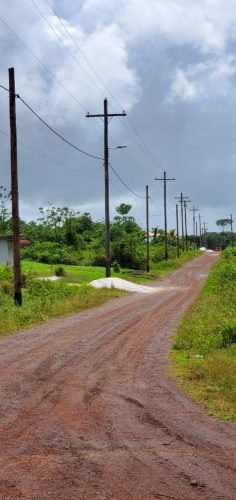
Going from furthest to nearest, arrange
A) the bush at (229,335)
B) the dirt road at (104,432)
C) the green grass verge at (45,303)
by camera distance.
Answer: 1. the green grass verge at (45,303)
2. the bush at (229,335)
3. the dirt road at (104,432)

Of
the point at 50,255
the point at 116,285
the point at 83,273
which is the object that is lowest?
the point at 116,285

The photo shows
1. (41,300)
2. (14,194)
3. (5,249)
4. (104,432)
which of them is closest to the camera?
(104,432)

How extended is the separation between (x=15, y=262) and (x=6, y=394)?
1438 centimetres

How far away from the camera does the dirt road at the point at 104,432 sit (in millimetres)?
5492

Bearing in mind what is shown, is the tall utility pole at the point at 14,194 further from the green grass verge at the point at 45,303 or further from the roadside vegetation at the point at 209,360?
the roadside vegetation at the point at 209,360

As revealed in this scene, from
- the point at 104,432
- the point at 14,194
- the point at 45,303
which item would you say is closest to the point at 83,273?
the point at 45,303

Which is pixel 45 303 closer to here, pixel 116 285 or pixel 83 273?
pixel 116 285

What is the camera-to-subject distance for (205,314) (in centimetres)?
2050

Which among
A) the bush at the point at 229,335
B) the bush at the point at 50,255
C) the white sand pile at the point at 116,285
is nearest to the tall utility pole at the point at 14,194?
the bush at the point at 229,335

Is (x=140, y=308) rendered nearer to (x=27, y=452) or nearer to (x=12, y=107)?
(x=12, y=107)

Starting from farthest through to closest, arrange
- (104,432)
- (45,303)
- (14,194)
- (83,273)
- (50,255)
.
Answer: (50,255)
(83,273)
(45,303)
(14,194)
(104,432)

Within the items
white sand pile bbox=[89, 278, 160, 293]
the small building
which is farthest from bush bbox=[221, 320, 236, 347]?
the small building

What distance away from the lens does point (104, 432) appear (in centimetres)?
728

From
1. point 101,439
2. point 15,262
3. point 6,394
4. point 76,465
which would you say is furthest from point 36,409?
point 15,262
